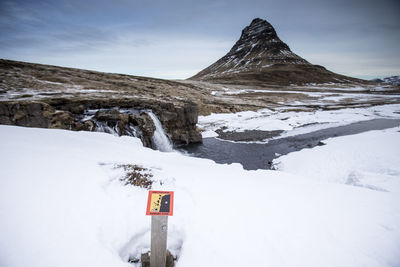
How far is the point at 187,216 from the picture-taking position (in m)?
4.05

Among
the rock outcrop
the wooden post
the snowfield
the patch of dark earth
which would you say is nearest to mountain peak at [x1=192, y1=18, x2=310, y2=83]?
the patch of dark earth

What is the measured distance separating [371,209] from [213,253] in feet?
13.3

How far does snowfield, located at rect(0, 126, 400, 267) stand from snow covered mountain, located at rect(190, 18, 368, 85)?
8872 centimetres

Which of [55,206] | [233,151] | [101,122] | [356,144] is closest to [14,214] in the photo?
[55,206]

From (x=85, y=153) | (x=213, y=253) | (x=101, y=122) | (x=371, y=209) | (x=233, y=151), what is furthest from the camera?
(x=233, y=151)

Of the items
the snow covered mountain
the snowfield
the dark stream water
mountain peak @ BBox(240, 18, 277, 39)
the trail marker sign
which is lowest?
the dark stream water

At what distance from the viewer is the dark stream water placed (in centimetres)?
1392

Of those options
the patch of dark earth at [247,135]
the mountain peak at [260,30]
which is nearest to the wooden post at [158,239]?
the patch of dark earth at [247,135]

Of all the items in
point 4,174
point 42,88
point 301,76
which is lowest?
point 4,174

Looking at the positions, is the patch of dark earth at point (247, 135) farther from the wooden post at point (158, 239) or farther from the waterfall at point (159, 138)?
the wooden post at point (158, 239)

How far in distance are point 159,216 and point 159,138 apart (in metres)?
13.5

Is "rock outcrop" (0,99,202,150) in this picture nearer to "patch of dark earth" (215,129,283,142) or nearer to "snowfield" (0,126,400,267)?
"patch of dark earth" (215,129,283,142)

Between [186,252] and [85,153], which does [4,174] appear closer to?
[85,153]

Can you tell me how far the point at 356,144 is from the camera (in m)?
12.1
